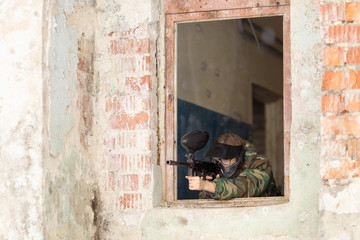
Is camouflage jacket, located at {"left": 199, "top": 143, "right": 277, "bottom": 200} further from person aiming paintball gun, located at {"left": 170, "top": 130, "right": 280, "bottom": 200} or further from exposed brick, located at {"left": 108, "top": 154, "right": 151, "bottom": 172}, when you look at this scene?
exposed brick, located at {"left": 108, "top": 154, "right": 151, "bottom": 172}

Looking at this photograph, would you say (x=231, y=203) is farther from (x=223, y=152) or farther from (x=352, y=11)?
(x=352, y=11)

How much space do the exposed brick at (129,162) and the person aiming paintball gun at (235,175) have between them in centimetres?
36

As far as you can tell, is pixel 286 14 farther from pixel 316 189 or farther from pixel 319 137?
pixel 316 189

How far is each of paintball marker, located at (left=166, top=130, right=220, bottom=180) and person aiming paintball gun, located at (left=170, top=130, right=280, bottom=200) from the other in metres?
0.06

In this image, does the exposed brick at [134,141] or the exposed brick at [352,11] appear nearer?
the exposed brick at [352,11]

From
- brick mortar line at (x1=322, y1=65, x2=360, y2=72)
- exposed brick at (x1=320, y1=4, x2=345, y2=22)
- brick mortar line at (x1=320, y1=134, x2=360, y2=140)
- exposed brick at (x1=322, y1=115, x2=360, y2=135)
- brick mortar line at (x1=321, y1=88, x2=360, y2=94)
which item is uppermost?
exposed brick at (x1=320, y1=4, x2=345, y2=22)

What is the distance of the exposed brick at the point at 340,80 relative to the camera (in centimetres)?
243

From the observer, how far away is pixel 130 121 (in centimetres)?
296

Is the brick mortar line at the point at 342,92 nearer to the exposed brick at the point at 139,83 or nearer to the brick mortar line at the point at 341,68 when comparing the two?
the brick mortar line at the point at 341,68

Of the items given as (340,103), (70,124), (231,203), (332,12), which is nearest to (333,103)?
(340,103)

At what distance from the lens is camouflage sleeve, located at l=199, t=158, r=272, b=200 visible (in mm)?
3041

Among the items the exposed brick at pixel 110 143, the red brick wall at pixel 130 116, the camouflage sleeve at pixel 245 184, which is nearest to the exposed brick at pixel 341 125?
the camouflage sleeve at pixel 245 184

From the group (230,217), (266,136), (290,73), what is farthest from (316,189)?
(266,136)

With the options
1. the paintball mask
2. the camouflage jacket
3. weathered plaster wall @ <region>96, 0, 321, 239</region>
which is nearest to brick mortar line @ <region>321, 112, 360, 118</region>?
weathered plaster wall @ <region>96, 0, 321, 239</region>
